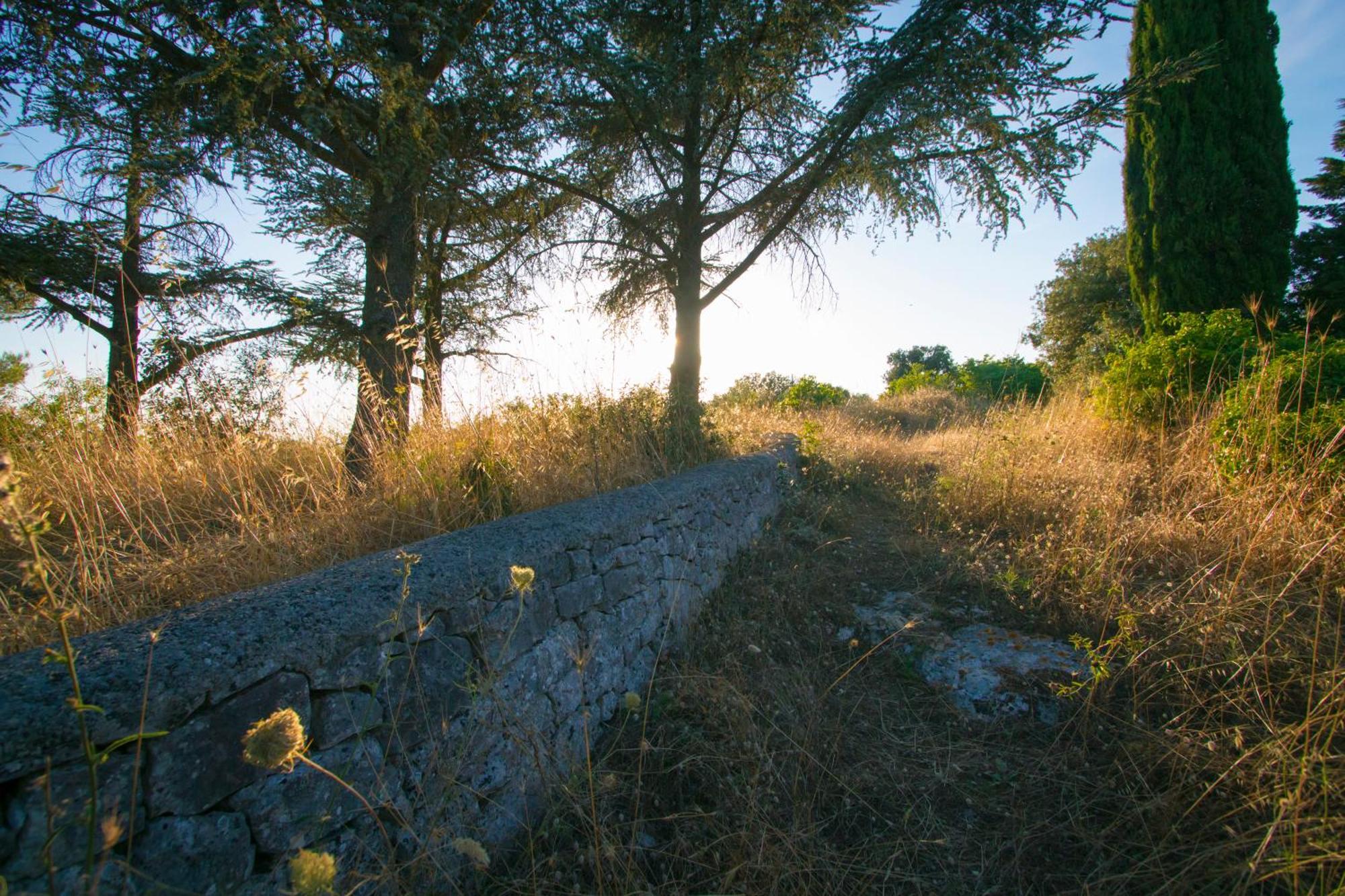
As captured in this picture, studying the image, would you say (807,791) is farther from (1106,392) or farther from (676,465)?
(1106,392)

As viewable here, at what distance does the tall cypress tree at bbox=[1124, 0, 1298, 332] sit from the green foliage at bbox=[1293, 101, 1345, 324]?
1214 mm

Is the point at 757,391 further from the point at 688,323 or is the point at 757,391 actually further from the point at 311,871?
the point at 311,871

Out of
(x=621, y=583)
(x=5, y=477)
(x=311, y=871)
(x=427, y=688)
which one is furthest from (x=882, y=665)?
(x=5, y=477)

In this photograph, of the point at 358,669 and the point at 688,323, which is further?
the point at 688,323

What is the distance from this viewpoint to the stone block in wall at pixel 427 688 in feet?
4.90

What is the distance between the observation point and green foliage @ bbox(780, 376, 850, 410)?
40.0 feet

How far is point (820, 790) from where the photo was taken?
216cm

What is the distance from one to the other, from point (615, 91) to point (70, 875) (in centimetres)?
657

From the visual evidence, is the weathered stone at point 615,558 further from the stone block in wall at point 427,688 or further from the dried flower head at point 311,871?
the dried flower head at point 311,871

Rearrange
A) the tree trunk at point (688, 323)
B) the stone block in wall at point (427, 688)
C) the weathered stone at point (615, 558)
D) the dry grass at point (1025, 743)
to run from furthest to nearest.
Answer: the tree trunk at point (688, 323)
the weathered stone at point (615, 558)
the dry grass at point (1025, 743)
the stone block in wall at point (427, 688)

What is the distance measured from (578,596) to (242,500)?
86.5 inches

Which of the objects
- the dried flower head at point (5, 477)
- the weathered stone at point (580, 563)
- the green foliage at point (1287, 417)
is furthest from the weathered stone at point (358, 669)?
the green foliage at point (1287, 417)

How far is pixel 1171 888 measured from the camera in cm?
169

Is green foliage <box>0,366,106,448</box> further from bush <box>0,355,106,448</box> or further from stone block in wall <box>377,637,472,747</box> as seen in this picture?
stone block in wall <box>377,637,472,747</box>
